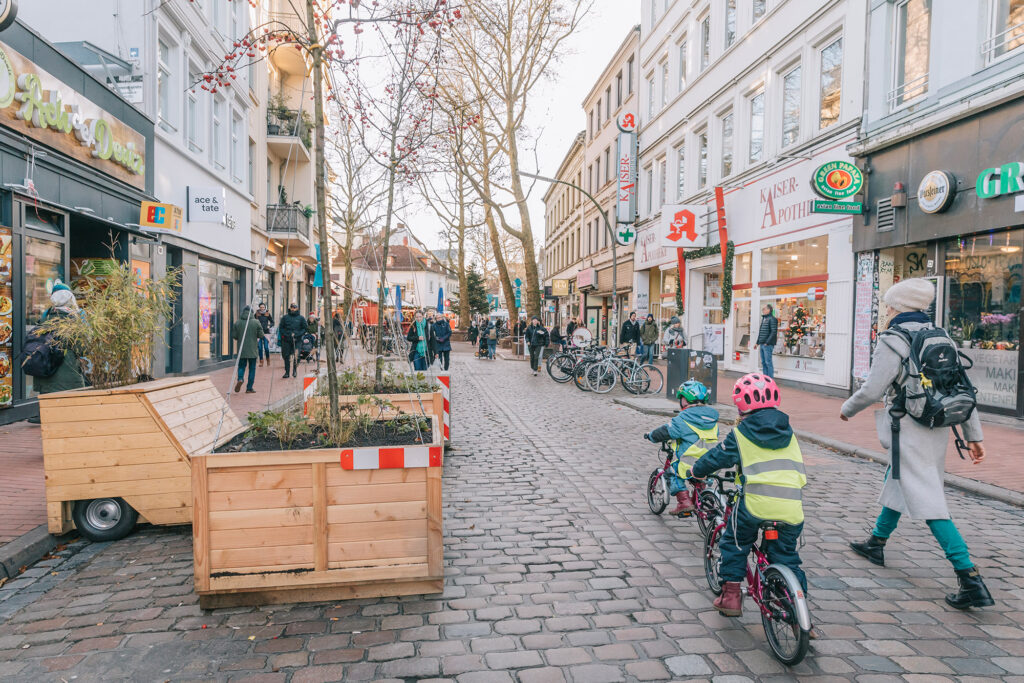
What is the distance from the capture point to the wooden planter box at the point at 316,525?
11.9ft

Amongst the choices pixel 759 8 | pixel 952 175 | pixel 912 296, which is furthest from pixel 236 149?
pixel 912 296

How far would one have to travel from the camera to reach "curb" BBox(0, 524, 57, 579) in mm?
4168

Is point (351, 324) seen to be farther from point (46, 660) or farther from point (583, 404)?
point (583, 404)

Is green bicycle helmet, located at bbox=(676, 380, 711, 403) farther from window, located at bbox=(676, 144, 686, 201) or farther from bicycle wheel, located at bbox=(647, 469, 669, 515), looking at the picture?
window, located at bbox=(676, 144, 686, 201)

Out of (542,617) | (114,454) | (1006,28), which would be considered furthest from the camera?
(1006,28)

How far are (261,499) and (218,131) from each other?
688 inches

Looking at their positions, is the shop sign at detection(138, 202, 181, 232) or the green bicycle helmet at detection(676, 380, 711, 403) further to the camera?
the shop sign at detection(138, 202, 181, 232)

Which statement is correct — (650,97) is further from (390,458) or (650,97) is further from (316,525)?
(316,525)

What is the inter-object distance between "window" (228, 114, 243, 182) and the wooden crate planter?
16.8 meters

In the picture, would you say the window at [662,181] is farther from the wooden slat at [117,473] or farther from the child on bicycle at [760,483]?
the child on bicycle at [760,483]

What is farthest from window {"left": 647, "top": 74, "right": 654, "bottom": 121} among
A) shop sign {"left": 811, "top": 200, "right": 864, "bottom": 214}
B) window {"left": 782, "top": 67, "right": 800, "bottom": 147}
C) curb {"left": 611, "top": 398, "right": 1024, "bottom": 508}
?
curb {"left": 611, "top": 398, "right": 1024, "bottom": 508}

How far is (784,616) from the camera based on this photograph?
3025 millimetres

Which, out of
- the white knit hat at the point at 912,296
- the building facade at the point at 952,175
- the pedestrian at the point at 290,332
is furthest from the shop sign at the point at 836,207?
the pedestrian at the point at 290,332

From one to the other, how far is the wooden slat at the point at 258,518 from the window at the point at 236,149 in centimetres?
1837
